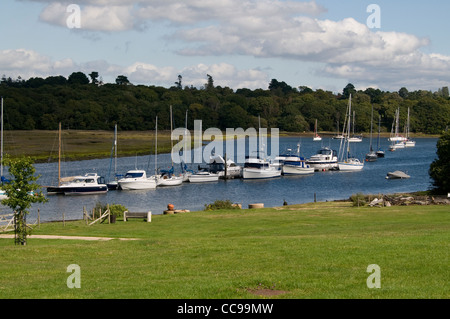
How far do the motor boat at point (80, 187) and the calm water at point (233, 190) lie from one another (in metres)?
1.29

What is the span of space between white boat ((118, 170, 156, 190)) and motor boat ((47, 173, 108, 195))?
388cm

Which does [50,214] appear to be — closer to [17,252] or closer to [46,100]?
[17,252]

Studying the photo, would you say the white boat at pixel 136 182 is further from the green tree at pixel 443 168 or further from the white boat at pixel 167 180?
the green tree at pixel 443 168

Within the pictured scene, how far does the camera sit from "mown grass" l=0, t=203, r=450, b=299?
1499 cm

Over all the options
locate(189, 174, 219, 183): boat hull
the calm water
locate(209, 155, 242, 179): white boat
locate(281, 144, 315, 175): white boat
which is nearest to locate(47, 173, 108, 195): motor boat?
the calm water

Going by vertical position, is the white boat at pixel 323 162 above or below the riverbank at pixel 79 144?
below

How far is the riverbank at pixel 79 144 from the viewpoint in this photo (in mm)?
113819

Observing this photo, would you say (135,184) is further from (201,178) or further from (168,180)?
(201,178)

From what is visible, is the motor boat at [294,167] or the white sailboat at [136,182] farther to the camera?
the motor boat at [294,167]

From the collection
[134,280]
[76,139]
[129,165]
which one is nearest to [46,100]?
[76,139]

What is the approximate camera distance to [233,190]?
255 ft

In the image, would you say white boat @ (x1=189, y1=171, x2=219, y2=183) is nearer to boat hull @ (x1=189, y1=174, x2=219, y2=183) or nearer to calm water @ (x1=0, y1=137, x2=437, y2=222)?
boat hull @ (x1=189, y1=174, x2=219, y2=183)

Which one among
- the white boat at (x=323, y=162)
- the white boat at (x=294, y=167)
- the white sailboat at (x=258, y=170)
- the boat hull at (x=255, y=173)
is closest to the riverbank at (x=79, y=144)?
the white boat at (x=294, y=167)

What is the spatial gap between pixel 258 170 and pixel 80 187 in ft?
93.9
